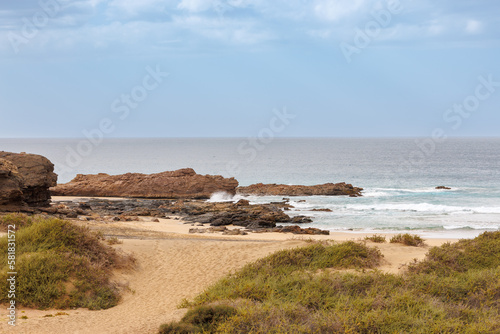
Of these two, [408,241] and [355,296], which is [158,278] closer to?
[355,296]

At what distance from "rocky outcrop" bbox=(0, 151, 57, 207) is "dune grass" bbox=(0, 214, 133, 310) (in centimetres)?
1244

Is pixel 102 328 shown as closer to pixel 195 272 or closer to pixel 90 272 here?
pixel 90 272

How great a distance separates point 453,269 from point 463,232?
55.1 feet

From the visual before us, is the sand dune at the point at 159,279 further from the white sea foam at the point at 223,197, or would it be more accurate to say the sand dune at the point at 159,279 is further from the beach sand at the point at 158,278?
the white sea foam at the point at 223,197

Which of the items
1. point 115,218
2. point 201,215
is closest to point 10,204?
point 115,218

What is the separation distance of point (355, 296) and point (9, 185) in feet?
68.6

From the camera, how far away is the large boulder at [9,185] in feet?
79.0

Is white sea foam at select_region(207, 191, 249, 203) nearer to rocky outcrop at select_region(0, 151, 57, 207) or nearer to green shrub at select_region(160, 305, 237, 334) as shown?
rocky outcrop at select_region(0, 151, 57, 207)

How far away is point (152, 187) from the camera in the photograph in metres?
47.0

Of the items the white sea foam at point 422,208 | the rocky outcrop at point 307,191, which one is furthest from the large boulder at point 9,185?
the rocky outcrop at point 307,191

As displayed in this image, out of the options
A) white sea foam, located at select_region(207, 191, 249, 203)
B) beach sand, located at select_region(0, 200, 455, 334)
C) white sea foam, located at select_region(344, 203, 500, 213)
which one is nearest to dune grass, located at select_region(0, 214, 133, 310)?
beach sand, located at select_region(0, 200, 455, 334)

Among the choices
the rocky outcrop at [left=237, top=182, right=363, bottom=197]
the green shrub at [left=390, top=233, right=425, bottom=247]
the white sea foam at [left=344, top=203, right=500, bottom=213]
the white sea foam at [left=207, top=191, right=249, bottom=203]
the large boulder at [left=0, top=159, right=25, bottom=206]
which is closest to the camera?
the green shrub at [left=390, top=233, right=425, bottom=247]

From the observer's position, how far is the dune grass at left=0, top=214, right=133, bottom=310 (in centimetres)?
1192

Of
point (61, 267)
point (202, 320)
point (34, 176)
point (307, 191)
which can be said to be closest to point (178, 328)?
point (202, 320)
